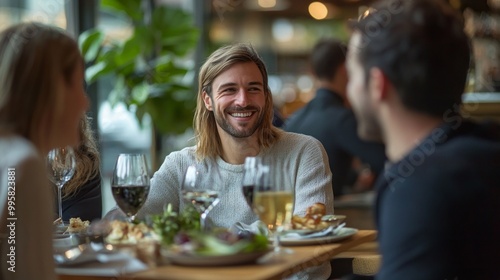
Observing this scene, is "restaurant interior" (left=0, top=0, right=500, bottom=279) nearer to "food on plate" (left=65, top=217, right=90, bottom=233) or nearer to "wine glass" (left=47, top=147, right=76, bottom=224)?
"food on plate" (left=65, top=217, right=90, bottom=233)

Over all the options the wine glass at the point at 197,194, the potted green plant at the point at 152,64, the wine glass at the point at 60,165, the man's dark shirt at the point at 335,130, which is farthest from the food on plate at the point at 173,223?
the potted green plant at the point at 152,64

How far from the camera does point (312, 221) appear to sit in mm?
2357

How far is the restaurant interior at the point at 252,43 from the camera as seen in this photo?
16.7 ft

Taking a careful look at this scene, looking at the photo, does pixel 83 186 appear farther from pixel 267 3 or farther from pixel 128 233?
pixel 267 3

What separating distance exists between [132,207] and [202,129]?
2.77ft

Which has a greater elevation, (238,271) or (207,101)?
(207,101)

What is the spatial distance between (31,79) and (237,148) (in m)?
1.27

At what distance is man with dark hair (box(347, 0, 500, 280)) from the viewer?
162 cm

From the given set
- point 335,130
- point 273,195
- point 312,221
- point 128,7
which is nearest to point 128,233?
point 273,195

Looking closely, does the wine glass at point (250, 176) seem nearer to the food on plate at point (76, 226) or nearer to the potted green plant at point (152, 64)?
the food on plate at point (76, 226)

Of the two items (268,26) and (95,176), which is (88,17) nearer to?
(95,176)

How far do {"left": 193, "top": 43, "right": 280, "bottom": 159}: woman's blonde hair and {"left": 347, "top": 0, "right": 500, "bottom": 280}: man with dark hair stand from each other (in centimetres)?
122

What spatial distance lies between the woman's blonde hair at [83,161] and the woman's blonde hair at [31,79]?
44.0 inches

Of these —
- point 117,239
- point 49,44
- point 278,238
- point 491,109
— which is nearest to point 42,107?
point 49,44
